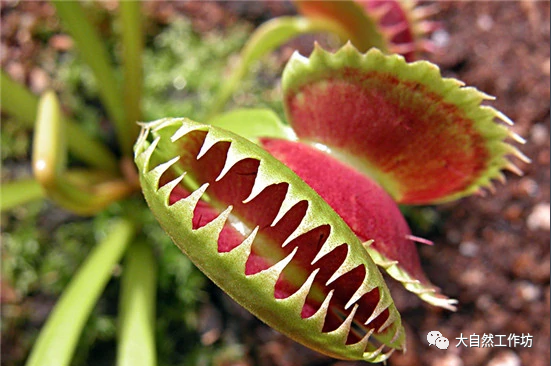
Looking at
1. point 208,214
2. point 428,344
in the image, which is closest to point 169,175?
point 208,214

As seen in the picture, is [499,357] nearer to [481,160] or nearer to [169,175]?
[481,160]

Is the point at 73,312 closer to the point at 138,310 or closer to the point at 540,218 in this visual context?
the point at 138,310

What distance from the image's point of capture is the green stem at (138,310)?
2.61 feet

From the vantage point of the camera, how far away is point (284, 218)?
1.57 ft

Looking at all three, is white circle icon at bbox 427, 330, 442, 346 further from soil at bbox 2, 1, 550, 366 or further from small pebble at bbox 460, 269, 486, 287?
small pebble at bbox 460, 269, 486, 287

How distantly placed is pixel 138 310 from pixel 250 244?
547 mm

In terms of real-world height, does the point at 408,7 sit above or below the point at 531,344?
above

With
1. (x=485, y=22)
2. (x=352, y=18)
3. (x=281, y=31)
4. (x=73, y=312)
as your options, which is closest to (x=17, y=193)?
(x=73, y=312)

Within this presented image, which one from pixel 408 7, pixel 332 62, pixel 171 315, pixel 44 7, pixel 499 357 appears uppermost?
pixel 408 7

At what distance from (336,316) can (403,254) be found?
4.3 inches

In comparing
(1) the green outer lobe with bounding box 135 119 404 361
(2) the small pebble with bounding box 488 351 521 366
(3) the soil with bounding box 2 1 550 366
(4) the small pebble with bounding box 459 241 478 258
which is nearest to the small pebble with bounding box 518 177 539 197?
(3) the soil with bounding box 2 1 550 366

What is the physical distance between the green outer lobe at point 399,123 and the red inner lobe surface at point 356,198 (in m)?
0.03

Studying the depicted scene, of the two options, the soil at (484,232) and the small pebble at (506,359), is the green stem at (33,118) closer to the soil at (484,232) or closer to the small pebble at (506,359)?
the soil at (484,232)

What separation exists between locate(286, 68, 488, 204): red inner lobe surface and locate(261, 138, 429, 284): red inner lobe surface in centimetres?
3
